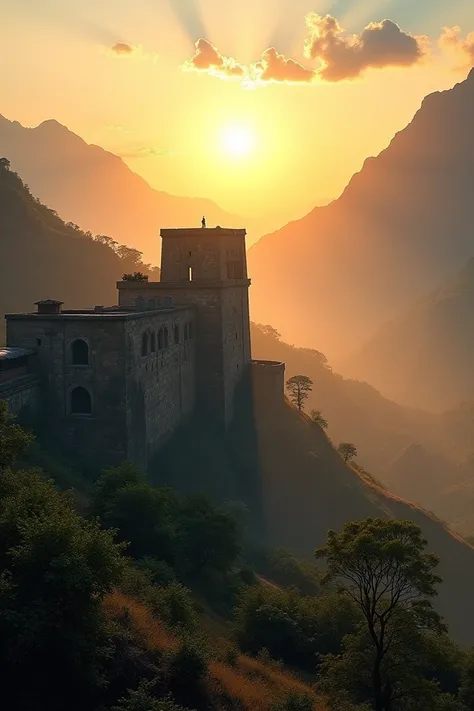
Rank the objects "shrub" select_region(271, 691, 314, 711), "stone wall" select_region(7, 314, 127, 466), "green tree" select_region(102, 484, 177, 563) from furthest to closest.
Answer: "stone wall" select_region(7, 314, 127, 466) → "green tree" select_region(102, 484, 177, 563) → "shrub" select_region(271, 691, 314, 711)

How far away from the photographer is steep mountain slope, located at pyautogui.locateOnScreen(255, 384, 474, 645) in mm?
52938

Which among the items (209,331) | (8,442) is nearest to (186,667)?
(8,442)

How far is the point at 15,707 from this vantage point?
14430 mm

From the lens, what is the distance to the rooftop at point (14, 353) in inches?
1393

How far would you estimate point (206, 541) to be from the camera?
33.0 metres

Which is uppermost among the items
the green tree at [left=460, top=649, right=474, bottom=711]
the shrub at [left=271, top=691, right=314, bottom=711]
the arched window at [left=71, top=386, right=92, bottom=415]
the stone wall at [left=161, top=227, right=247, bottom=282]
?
the stone wall at [left=161, top=227, right=247, bottom=282]

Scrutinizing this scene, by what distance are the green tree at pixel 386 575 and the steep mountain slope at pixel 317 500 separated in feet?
104

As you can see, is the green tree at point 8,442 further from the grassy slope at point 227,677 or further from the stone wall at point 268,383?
the stone wall at point 268,383

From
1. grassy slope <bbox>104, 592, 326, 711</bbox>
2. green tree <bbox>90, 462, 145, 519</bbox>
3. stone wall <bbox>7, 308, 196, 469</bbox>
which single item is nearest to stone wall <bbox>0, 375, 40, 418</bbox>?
stone wall <bbox>7, 308, 196, 469</bbox>

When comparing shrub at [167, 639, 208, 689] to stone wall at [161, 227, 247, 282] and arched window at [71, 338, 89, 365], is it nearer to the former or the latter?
arched window at [71, 338, 89, 365]

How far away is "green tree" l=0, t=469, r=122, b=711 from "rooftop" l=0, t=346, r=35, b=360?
2100cm

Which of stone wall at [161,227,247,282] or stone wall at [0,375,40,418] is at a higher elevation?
stone wall at [161,227,247,282]

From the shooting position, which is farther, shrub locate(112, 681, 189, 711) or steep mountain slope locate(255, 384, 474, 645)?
steep mountain slope locate(255, 384, 474, 645)

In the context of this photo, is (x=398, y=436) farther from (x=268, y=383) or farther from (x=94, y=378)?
(x=94, y=378)
